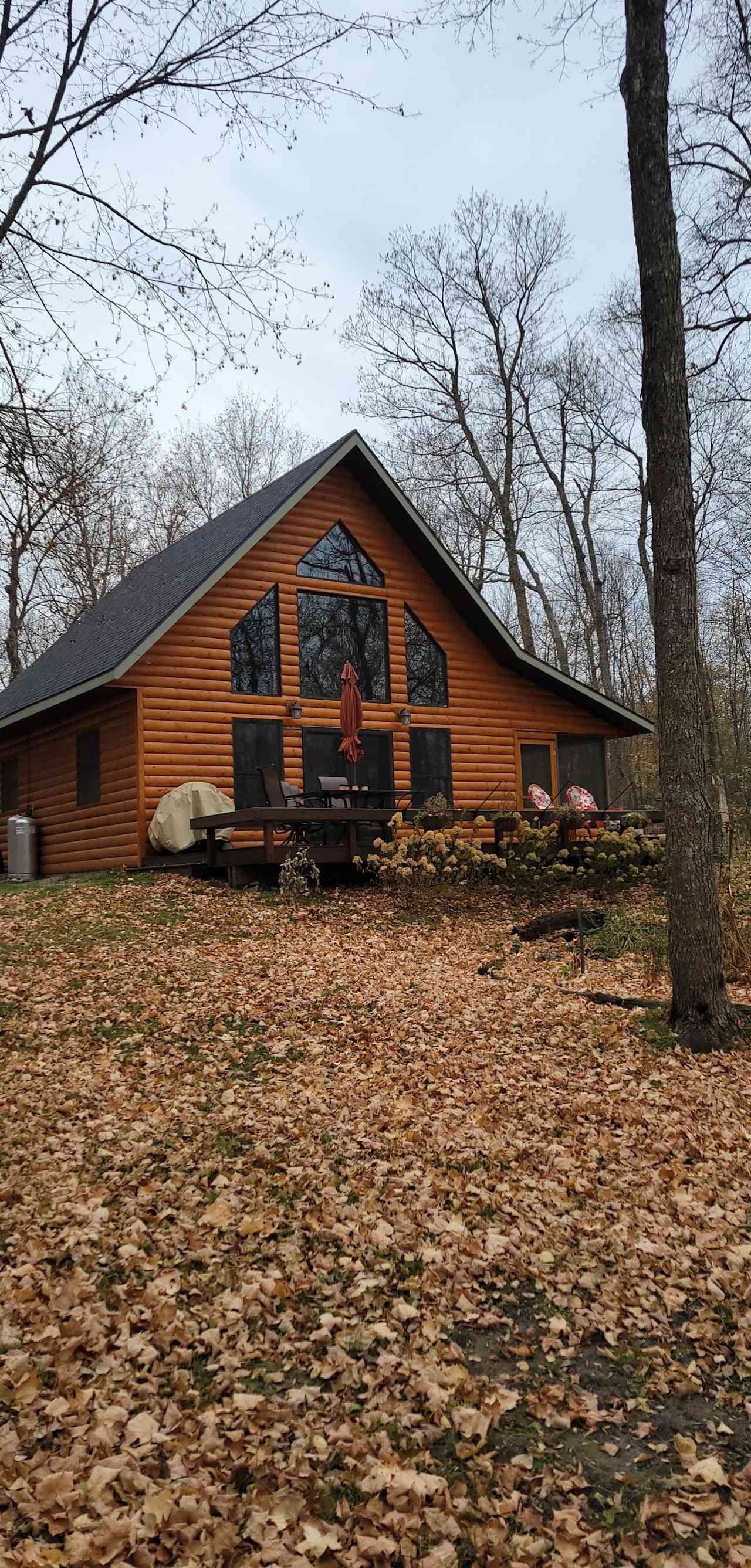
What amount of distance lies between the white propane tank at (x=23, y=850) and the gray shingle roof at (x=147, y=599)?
178cm

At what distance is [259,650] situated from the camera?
14.5 metres

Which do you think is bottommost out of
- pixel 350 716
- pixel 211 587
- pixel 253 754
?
pixel 253 754

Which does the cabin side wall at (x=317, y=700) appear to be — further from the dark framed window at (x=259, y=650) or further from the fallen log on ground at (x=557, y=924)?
the fallen log on ground at (x=557, y=924)

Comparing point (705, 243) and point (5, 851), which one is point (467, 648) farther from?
point (5, 851)

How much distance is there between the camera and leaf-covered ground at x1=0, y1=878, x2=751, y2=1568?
262 cm

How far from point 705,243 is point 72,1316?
511 inches

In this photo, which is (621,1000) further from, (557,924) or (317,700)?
(317,700)

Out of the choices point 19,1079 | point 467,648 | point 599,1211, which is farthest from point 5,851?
point 599,1211

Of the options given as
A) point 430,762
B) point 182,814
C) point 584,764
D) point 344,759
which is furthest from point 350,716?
point 584,764

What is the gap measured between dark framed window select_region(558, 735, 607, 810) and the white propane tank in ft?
30.2

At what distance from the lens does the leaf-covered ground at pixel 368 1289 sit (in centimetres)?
262

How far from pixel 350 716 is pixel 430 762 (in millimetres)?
3131

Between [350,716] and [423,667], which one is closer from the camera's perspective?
[350,716]

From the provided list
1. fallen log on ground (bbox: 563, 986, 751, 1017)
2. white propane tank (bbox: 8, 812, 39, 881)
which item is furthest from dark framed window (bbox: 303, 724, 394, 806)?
fallen log on ground (bbox: 563, 986, 751, 1017)
